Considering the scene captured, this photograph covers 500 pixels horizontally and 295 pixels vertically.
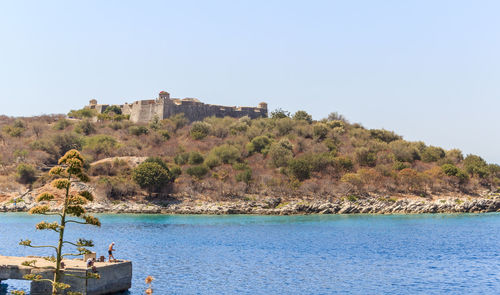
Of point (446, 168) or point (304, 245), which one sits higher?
point (446, 168)

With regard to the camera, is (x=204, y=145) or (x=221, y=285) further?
(x=204, y=145)

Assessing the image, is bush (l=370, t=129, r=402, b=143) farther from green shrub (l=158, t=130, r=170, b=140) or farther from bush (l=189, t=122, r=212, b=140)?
green shrub (l=158, t=130, r=170, b=140)

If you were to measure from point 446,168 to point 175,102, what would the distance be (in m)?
50.8

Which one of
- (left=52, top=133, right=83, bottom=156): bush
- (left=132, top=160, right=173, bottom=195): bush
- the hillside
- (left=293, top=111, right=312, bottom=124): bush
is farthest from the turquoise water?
(left=293, top=111, right=312, bottom=124): bush

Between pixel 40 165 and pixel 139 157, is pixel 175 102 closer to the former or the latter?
pixel 139 157

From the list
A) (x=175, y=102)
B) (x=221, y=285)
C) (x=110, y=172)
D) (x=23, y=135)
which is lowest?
(x=221, y=285)

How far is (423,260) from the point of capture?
3438cm

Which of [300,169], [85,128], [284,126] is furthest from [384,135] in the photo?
[85,128]

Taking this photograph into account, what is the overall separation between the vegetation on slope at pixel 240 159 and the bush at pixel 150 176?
128mm

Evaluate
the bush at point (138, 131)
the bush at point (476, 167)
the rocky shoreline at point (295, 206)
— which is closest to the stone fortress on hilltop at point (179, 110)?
the bush at point (138, 131)

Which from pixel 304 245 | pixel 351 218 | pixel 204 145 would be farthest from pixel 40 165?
pixel 304 245

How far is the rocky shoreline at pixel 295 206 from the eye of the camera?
64.8 metres

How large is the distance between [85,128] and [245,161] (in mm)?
31870

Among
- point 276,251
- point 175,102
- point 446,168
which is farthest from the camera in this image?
point 175,102
